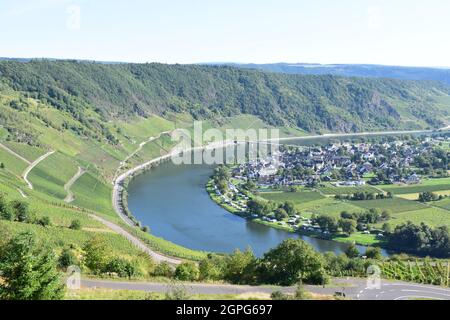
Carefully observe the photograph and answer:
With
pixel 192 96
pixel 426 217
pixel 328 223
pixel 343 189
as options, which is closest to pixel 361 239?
pixel 328 223

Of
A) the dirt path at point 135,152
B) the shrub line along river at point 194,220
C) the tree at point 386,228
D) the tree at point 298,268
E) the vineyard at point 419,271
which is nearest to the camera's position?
the tree at point 298,268

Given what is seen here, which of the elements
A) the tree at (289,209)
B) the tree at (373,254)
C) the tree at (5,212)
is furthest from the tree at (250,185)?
the tree at (5,212)

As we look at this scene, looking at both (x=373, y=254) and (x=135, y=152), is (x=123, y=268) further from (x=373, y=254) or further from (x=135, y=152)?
(x=135, y=152)

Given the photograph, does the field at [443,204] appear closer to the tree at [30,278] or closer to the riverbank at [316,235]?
the riverbank at [316,235]

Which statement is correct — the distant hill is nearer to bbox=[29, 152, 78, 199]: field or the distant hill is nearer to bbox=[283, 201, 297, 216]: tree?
bbox=[29, 152, 78, 199]: field

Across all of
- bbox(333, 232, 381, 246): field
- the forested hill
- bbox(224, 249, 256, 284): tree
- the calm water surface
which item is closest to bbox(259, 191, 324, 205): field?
the calm water surface
